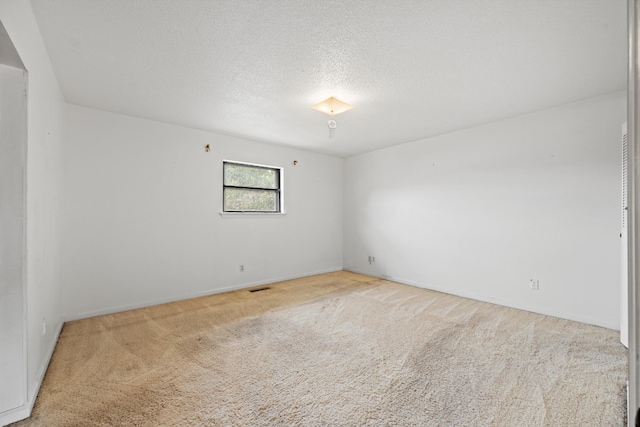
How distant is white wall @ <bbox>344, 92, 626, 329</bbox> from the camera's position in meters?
2.92

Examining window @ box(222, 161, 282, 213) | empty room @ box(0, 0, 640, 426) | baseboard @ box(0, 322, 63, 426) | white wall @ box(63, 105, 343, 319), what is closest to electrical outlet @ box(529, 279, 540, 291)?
empty room @ box(0, 0, 640, 426)

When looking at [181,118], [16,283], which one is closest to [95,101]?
[181,118]

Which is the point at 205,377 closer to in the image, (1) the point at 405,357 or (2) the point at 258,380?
(2) the point at 258,380

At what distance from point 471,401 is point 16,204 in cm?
298

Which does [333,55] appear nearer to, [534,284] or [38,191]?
[38,191]

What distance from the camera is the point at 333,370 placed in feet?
7.02

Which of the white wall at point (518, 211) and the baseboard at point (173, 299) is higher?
the white wall at point (518, 211)

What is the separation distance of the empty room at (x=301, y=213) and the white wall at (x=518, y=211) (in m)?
0.02

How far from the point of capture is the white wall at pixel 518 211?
2.92 m

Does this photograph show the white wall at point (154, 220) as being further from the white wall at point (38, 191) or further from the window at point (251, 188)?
the white wall at point (38, 191)

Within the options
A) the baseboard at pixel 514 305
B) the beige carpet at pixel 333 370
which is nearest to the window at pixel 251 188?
the beige carpet at pixel 333 370

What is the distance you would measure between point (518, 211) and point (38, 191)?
462 cm

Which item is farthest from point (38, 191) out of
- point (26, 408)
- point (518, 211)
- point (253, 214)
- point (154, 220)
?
point (518, 211)

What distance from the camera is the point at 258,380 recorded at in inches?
79.2
